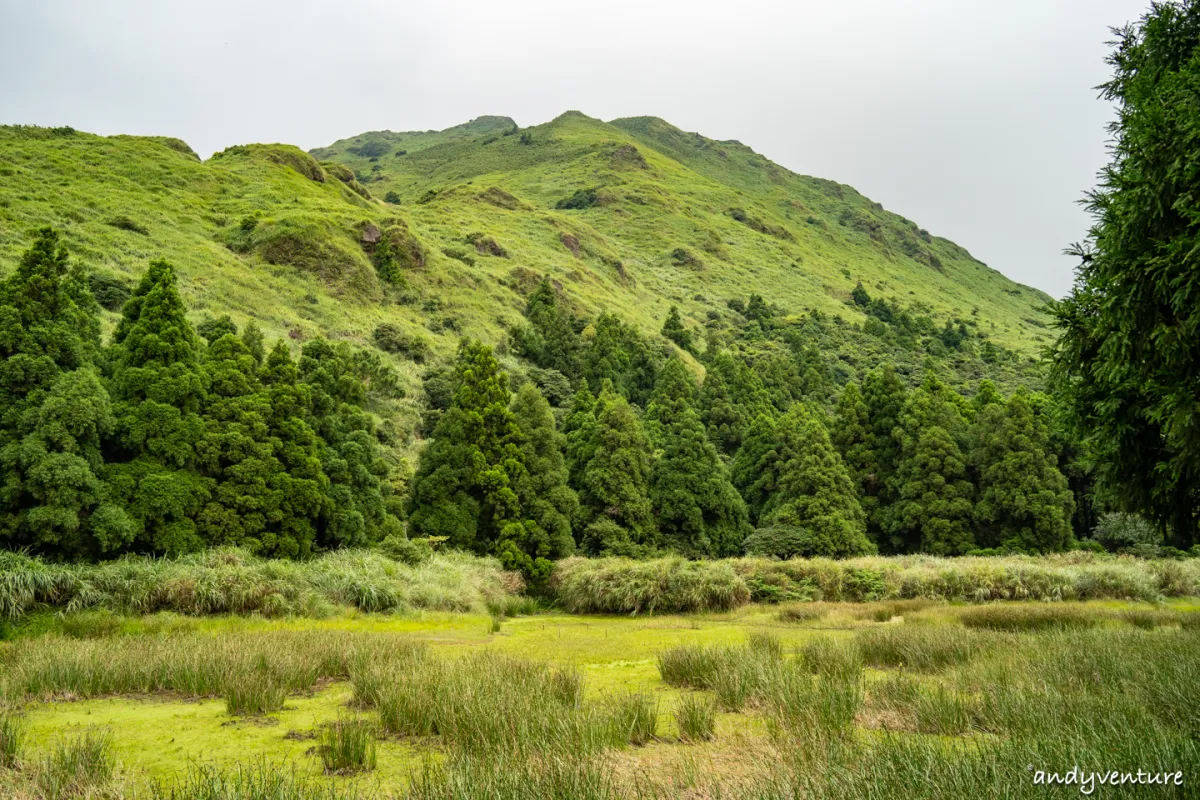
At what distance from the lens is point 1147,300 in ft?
24.4

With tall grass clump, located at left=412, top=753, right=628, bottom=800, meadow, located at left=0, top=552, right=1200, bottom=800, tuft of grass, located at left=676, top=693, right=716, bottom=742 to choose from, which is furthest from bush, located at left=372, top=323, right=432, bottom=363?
tall grass clump, located at left=412, top=753, right=628, bottom=800

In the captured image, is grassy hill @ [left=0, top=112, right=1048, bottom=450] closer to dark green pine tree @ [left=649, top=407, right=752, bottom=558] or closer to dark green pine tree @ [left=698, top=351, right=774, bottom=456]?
dark green pine tree @ [left=649, top=407, right=752, bottom=558]

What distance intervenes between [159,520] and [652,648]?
1289cm

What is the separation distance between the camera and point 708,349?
7231cm

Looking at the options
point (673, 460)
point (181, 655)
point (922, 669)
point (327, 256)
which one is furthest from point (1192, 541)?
point (327, 256)

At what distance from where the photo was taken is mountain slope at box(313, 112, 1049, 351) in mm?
95250

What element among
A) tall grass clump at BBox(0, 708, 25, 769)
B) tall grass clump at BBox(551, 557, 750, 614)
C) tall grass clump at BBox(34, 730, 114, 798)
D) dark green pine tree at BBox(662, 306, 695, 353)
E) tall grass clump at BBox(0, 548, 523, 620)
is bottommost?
tall grass clump at BBox(551, 557, 750, 614)

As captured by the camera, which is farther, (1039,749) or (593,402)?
(593,402)

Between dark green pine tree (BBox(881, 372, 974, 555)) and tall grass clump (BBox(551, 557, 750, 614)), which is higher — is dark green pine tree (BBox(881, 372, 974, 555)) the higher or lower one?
the higher one

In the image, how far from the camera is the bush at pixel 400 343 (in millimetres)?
48938

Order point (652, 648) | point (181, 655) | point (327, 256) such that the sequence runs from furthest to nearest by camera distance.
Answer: point (327, 256)
point (652, 648)
point (181, 655)

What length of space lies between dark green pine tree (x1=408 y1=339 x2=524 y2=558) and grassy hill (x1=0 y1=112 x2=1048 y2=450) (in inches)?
468

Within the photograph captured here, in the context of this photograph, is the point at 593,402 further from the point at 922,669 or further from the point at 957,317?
the point at 957,317

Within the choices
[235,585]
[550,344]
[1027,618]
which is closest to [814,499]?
[1027,618]
